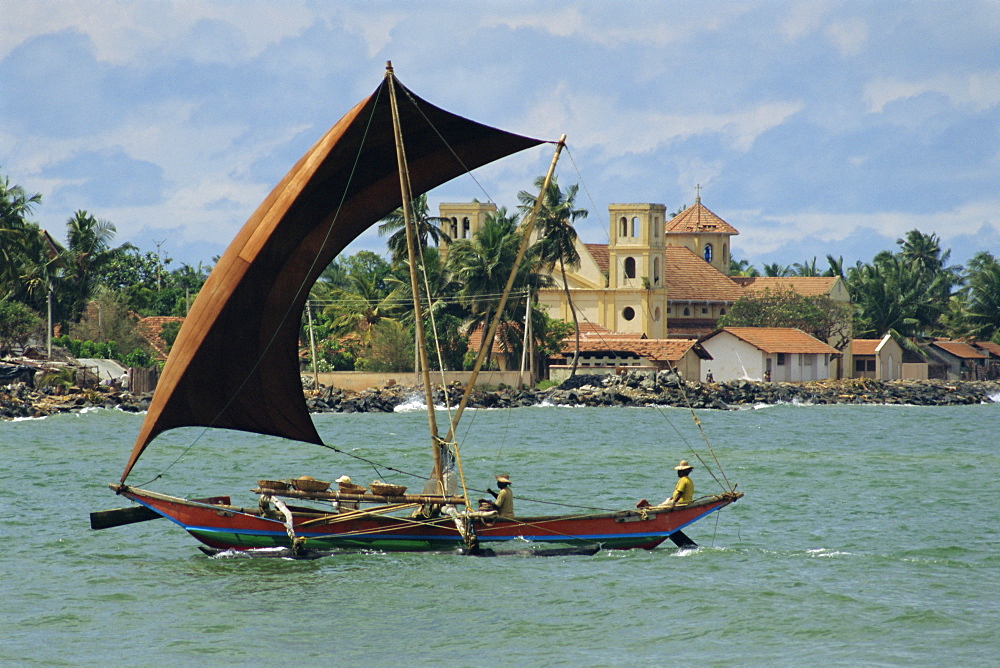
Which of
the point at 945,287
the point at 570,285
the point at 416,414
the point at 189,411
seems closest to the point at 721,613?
the point at 189,411

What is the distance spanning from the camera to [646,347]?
8244 cm

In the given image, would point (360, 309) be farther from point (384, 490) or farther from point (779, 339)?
point (384, 490)

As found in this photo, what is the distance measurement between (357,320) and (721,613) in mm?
64654

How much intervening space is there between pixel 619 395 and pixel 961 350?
3795 centimetres

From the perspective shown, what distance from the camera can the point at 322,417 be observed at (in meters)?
64.2

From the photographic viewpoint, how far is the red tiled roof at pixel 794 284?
101062 mm

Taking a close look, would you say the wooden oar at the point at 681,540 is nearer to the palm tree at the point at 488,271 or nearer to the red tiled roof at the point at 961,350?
the palm tree at the point at 488,271

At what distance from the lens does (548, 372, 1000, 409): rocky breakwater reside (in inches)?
2948

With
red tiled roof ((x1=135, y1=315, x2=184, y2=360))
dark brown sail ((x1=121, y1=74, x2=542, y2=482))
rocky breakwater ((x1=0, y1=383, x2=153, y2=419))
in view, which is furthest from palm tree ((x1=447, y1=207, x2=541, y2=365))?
dark brown sail ((x1=121, y1=74, x2=542, y2=482))

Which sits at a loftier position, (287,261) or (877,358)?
(877,358)

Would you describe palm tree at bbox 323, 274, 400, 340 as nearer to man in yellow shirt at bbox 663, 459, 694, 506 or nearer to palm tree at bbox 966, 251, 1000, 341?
palm tree at bbox 966, 251, 1000, 341

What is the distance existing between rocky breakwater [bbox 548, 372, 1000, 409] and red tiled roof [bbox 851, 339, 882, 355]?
4.09 meters

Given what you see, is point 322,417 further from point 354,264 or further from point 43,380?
point 354,264

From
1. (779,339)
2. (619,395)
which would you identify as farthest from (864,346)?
(619,395)
